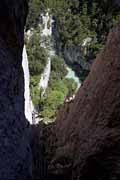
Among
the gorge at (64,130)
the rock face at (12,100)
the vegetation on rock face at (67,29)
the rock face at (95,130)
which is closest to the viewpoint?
the rock face at (12,100)

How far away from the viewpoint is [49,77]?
27734mm

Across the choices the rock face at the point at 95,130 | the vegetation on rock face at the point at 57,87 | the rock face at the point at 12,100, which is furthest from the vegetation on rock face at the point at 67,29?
the rock face at the point at 12,100

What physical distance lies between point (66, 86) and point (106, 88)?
2069 centimetres

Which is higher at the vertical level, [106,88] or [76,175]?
[106,88]

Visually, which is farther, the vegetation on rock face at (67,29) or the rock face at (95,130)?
Answer: the vegetation on rock face at (67,29)

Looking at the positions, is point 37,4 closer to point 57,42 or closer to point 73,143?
point 57,42

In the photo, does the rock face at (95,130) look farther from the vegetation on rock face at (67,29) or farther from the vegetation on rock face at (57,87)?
the vegetation on rock face at (67,29)

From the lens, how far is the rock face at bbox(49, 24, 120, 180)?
19.5 feet

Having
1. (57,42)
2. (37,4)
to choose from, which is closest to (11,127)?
(37,4)

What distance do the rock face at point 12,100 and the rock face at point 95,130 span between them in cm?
81

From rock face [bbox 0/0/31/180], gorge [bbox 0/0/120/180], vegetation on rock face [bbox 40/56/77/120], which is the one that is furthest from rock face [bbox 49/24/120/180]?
vegetation on rock face [bbox 40/56/77/120]

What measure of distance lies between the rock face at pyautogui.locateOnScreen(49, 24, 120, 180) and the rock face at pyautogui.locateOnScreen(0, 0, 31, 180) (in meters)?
0.81

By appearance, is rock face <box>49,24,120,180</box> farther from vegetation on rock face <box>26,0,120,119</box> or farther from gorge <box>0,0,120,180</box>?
vegetation on rock face <box>26,0,120,119</box>

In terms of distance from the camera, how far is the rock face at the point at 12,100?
547cm
